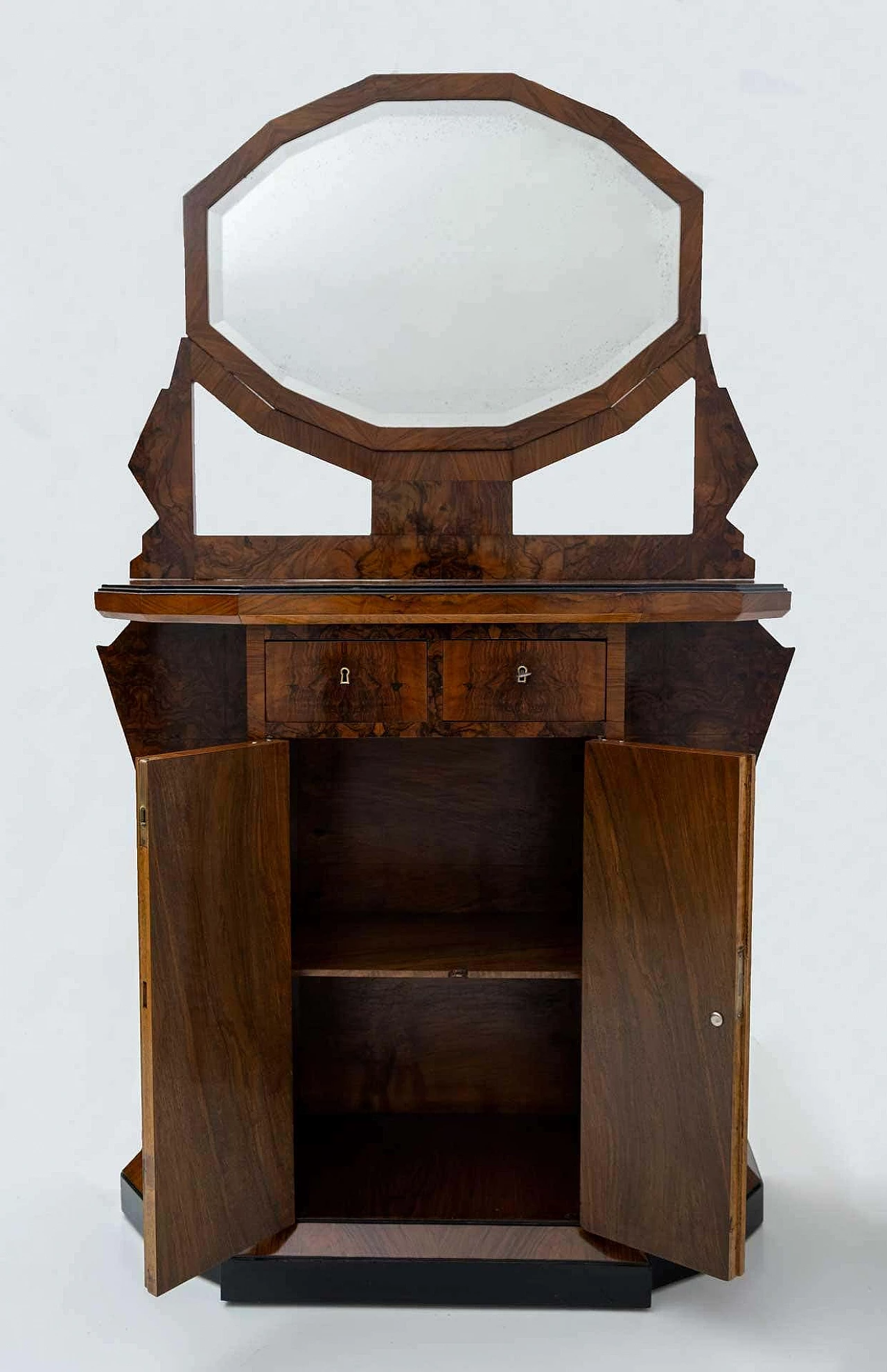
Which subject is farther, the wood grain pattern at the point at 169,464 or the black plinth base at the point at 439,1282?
the wood grain pattern at the point at 169,464

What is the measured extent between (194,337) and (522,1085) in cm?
177

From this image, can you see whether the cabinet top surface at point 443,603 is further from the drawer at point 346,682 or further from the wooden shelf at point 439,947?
the wooden shelf at point 439,947

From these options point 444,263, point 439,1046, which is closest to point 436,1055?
point 439,1046

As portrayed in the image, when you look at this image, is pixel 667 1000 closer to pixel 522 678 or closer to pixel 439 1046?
pixel 522 678

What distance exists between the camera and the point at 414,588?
2.61 metres

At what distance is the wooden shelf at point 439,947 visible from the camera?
267cm

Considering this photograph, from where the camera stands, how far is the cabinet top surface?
248 centimetres

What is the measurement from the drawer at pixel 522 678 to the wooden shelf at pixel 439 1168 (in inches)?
37.5

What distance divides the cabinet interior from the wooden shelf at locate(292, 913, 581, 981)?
0.01 meters

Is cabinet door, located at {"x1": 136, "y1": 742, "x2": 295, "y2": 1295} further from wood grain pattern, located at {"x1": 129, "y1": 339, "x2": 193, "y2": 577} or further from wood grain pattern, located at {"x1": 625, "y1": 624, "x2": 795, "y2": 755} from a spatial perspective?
wood grain pattern, located at {"x1": 625, "y1": 624, "x2": 795, "y2": 755}

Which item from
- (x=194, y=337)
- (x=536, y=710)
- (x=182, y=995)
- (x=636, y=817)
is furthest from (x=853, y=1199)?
(x=194, y=337)

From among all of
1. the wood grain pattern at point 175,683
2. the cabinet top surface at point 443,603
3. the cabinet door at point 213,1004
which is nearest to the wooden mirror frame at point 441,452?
the wood grain pattern at point 175,683

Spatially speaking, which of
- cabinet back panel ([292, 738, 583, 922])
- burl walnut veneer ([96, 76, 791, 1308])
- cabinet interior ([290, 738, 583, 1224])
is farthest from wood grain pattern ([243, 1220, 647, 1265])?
cabinet back panel ([292, 738, 583, 922])

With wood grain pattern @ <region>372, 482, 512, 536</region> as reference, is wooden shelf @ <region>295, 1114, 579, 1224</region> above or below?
below
